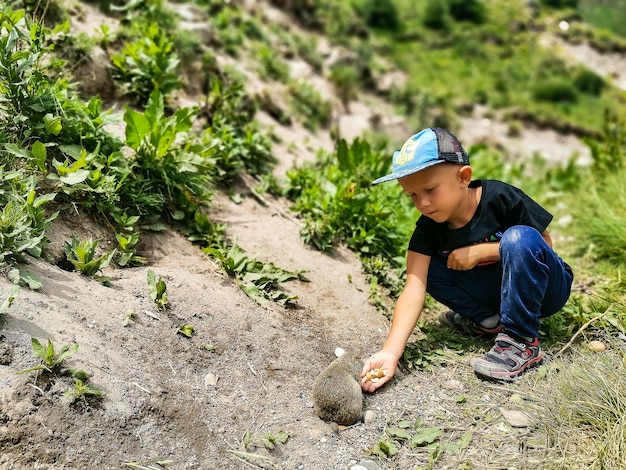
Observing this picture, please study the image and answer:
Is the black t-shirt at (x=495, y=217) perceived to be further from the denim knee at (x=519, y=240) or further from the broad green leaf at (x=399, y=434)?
the broad green leaf at (x=399, y=434)

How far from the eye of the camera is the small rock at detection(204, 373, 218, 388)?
2264mm

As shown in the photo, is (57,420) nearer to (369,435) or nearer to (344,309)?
(369,435)

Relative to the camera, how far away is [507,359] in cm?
248

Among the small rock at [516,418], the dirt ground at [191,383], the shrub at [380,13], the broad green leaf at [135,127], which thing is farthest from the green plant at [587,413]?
the shrub at [380,13]

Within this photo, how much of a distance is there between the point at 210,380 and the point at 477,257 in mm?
1297

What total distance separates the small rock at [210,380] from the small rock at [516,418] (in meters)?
1.16

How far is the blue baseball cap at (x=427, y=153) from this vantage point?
2.38 metres

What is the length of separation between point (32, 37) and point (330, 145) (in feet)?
12.7

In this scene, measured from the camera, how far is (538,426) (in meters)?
2.10

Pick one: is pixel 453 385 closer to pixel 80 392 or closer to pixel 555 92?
pixel 80 392

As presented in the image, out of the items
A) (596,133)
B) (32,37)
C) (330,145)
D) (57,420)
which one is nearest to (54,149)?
(32,37)

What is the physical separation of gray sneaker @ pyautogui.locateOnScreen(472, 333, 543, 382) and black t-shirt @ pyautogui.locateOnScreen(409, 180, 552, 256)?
461 mm

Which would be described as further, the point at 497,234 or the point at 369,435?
the point at 497,234

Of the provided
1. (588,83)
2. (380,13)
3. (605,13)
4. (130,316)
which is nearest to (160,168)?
(130,316)
